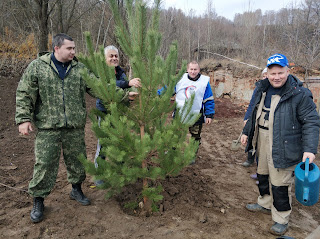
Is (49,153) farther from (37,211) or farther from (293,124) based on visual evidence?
(293,124)

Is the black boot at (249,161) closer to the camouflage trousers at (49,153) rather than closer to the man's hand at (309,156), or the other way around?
the man's hand at (309,156)

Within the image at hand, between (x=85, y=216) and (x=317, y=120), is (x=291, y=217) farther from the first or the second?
(x=85, y=216)

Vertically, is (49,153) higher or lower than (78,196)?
higher

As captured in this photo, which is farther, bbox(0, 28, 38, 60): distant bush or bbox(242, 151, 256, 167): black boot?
bbox(0, 28, 38, 60): distant bush

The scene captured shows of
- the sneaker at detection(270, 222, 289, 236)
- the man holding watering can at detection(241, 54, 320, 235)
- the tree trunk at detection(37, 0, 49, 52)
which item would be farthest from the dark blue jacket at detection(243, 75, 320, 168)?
the tree trunk at detection(37, 0, 49, 52)

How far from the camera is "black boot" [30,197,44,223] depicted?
8.14 ft

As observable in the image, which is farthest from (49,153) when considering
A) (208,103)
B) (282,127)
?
(208,103)

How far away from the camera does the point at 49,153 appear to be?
2.53 m

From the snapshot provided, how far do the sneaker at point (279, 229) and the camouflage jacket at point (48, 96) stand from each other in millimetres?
2421

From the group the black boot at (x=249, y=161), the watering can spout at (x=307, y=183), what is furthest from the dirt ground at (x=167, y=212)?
the watering can spout at (x=307, y=183)

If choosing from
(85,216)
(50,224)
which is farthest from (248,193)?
(50,224)

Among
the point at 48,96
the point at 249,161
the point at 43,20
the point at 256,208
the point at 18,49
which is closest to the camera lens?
the point at 48,96

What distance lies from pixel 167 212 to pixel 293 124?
5.55ft

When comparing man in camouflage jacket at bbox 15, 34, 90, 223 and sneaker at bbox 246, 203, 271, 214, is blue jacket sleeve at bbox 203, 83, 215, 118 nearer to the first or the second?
sneaker at bbox 246, 203, 271, 214
